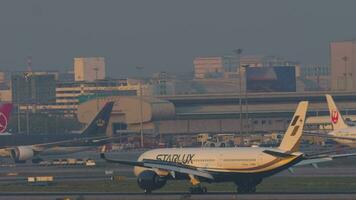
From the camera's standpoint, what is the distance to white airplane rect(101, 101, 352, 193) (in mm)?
80438

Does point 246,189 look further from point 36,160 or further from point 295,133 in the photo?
point 36,160

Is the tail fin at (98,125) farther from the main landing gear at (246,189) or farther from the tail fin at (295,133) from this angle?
the tail fin at (295,133)

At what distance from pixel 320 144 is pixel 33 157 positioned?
50.8 metres

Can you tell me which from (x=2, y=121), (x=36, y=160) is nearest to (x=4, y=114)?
(x=2, y=121)

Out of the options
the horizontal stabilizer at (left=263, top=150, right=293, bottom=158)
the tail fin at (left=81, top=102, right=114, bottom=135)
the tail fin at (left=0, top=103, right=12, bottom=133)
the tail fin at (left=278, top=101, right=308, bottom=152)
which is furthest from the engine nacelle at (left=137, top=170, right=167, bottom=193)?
the tail fin at (left=81, top=102, right=114, bottom=135)

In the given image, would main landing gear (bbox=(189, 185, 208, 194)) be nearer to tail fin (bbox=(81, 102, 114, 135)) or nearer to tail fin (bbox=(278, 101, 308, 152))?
tail fin (bbox=(278, 101, 308, 152))

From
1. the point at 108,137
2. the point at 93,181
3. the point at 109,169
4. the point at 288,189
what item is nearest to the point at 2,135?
Answer: the point at 108,137

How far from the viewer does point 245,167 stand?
267 ft

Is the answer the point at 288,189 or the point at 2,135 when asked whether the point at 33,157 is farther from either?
the point at 288,189

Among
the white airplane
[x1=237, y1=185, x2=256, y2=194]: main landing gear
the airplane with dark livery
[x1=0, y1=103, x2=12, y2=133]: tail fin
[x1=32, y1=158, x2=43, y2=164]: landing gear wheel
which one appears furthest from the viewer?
[x1=32, y1=158, x2=43, y2=164]: landing gear wheel

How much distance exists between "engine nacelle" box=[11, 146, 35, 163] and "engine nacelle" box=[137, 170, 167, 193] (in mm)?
61373

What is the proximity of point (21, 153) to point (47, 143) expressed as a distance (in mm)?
5607

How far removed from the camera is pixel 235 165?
3216 inches

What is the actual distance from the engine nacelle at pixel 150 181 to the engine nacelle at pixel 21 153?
61373 mm
